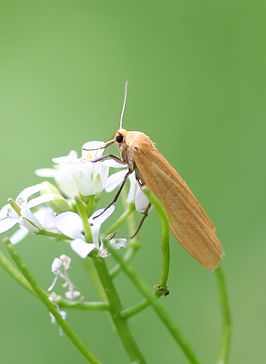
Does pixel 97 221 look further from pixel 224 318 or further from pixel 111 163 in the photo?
pixel 224 318

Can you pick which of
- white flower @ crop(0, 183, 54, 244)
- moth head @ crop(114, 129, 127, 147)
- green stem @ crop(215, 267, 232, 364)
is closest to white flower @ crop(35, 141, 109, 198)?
white flower @ crop(0, 183, 54, 244)

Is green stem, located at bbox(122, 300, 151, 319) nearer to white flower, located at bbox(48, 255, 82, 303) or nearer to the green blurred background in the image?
white flower, located at bbox(48, 255, 82, 303)

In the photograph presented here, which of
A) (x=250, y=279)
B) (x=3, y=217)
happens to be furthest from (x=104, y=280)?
(x=250, y=279)

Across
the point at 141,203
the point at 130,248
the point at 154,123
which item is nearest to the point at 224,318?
the point at 130,248

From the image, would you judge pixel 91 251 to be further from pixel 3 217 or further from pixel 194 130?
pixel 194 130

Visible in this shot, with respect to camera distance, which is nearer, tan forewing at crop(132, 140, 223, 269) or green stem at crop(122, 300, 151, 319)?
green stem at crop(122, 300, 151, 319)

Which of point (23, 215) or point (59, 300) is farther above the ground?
point (23, 215)

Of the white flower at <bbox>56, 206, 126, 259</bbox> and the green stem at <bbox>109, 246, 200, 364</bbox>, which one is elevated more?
the white flower at <bbox>56, 206, 126, 259</bbox>

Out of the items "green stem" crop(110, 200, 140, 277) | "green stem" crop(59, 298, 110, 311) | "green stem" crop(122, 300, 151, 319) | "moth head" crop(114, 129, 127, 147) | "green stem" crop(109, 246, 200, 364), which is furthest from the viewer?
"moth head" crop(114, 129, 127, 147)
